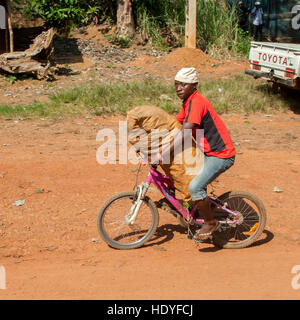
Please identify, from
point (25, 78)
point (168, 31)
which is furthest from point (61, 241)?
point (168, 31)

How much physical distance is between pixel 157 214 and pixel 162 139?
0.82m

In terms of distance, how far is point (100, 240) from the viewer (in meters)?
4.86

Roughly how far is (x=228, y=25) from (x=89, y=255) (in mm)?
11109

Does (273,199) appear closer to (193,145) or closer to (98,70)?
(193,145)

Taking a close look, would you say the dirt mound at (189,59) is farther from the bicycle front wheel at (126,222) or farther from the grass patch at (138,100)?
the bicycle front wheel at (126,222)

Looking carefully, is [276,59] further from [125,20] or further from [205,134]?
[125,20]

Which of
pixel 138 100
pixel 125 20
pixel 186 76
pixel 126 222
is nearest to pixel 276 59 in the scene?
pixel 138 100

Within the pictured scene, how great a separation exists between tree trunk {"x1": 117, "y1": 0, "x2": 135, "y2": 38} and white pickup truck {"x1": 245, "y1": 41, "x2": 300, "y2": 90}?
5.92m

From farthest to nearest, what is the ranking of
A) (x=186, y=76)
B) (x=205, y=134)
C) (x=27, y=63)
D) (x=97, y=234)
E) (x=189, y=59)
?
(x=189, y=59)
(x=27, y=63)
(x=97, y=234)
(x=205, y=134)
(x=186, y=76)

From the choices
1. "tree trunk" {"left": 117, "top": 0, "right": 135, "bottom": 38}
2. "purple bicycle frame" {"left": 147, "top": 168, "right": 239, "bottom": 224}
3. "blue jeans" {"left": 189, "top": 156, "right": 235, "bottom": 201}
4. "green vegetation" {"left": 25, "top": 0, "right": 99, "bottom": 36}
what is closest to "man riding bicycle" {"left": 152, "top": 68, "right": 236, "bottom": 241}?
"blue jeans" {"left": 189, "top": 156, "right": 235, "bottom": 201}

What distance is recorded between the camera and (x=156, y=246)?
470 cm

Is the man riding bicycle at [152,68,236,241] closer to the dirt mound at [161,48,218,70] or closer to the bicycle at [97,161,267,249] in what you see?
the bicycle at [97,161,267,249]

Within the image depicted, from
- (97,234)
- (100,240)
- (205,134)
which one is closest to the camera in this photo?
(205,134)

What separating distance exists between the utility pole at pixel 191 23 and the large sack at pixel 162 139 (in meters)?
9.74
